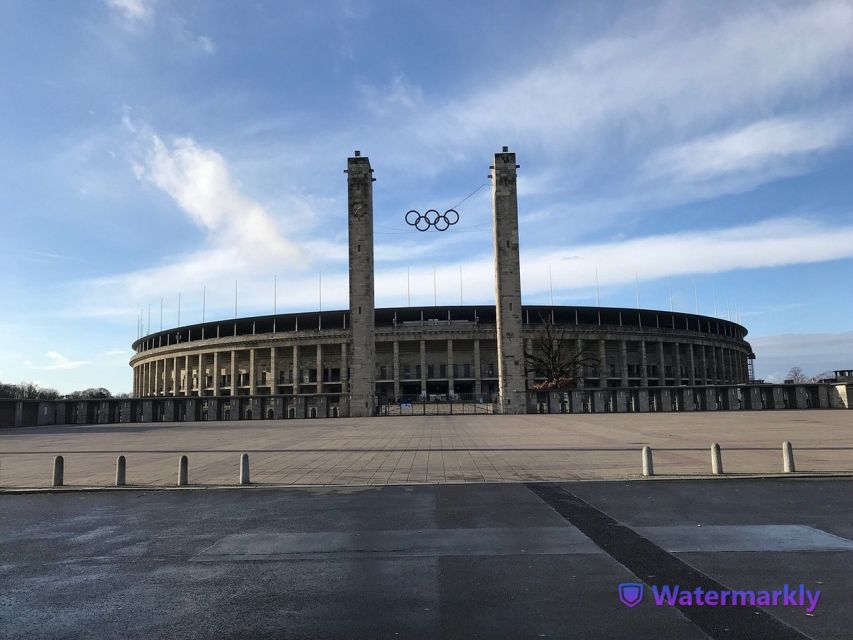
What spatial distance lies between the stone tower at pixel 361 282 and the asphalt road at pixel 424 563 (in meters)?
43.2

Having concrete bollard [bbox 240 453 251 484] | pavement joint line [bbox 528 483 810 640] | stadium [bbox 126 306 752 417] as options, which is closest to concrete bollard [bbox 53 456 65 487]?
concrete bollard [bbox 240 453 251 484]

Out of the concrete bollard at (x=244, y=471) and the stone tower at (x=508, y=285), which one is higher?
the stone tower at (x=508, y=285)

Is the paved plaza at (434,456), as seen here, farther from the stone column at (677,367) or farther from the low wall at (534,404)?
the stone column at (677,367)

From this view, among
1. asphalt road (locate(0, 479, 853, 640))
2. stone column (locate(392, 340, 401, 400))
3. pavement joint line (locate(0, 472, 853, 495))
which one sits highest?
stone column (locate(392, 340, 401, 400))

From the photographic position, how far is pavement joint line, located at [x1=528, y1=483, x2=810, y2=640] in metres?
5.10

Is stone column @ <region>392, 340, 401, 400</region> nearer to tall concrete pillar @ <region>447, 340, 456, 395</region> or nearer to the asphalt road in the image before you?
tall concrete pillar @ <region>447, 340, 456, 395</region>

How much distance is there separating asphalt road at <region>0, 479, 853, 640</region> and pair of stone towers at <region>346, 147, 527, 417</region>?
42648 millimetres

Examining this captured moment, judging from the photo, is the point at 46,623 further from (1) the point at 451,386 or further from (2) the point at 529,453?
(1) the point at 451,386

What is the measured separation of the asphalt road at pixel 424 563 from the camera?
5367 mm

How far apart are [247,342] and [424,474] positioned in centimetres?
9106

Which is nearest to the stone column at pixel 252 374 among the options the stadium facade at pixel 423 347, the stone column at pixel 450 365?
the stadium facade at pixel 423 347

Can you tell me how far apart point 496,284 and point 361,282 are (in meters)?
12.7

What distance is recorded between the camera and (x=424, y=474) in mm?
14938

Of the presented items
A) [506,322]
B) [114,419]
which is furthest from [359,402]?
[114,419]
